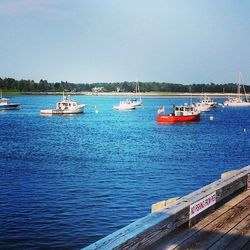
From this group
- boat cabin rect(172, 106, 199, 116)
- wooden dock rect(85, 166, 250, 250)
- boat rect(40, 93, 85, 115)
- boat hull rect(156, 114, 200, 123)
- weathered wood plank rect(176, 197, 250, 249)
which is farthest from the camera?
boat rect(40, 93, 85, 115)

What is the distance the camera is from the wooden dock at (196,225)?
6.23 m

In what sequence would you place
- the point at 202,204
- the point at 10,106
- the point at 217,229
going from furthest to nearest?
the point at 10,106
the point at 202,204
the point at 217,229

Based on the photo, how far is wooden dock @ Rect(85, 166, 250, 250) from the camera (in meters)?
6.23

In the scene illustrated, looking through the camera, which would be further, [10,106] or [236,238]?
[10,106]

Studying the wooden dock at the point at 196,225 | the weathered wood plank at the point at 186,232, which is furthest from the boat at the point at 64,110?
the weathered wood plank at the point at 186,232

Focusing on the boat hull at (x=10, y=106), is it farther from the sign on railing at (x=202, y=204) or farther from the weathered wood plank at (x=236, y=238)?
the weathered wood plank at (x=236, y=238)

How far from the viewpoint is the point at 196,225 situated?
26.7 feet

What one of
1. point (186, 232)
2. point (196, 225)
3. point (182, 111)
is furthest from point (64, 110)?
point (186, 232)

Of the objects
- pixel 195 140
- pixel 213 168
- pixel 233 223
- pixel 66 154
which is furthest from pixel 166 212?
pixel 195 140

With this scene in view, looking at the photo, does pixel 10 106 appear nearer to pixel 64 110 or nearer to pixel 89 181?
pixel 64 110

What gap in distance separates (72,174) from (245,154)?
22966mm

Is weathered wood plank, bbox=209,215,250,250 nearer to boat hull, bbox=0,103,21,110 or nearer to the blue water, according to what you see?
the blue water

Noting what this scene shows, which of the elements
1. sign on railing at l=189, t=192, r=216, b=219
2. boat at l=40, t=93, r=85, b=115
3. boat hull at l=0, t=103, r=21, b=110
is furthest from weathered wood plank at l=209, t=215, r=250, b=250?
boat hull at l=0, t=103, r=21, b=110

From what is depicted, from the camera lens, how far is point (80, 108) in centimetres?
13212
